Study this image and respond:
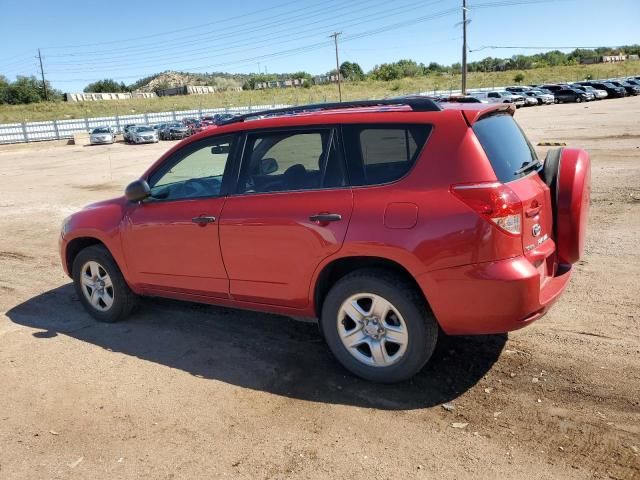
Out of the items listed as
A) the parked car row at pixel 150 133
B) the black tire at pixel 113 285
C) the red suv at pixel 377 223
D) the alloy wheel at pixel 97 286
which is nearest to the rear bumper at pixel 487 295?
the red suv at pixel 377 223

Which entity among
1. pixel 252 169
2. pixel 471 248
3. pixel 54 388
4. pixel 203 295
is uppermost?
pixel 252 169

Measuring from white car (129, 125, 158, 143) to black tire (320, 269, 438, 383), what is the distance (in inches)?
1525

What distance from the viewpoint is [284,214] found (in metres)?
3.80

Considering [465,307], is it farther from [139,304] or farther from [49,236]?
[49,236]

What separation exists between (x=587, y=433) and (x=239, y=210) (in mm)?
2658

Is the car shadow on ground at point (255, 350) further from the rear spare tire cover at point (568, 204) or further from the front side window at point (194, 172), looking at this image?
the front side window at point (194, 172)

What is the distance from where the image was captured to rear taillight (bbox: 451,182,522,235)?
314 cm

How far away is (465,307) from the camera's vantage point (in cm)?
327

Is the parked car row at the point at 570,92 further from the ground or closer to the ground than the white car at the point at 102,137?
further from the ground

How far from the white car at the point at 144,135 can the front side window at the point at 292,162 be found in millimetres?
A: 37908

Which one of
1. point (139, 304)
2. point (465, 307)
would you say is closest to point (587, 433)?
point (465, 307)

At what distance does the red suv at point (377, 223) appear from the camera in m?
3.22

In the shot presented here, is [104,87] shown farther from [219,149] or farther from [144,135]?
[219,149]

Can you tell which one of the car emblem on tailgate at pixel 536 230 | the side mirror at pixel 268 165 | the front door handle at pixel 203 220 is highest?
the side mirror at pixel 268 165
